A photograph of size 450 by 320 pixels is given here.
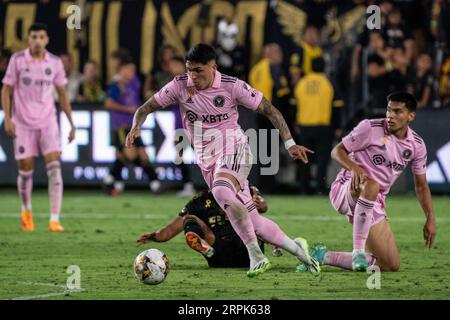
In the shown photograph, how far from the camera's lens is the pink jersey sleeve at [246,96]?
10.9m

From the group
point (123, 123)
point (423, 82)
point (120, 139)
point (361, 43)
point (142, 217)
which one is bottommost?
point (142, 217)

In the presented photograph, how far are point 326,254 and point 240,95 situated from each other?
64.5 inches

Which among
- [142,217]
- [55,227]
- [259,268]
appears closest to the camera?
[259,268]

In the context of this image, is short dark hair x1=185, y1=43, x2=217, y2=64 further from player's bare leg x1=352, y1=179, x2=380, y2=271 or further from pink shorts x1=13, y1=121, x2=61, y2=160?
pink shorts x1=13, y1=121, x2=61, y2=160

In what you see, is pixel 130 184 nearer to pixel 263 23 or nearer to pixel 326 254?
pixel 263 23

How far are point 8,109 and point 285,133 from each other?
519cm

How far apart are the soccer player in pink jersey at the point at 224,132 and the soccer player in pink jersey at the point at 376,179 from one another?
2.08 ft

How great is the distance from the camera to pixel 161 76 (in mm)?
20734

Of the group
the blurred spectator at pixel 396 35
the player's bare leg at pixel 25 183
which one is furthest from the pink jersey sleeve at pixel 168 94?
the blurred spectator at pixel 396 35

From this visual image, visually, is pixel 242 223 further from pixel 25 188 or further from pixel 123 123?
pixel 123 123

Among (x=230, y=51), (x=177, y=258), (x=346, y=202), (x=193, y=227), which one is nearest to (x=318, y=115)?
(x=230, y=51)

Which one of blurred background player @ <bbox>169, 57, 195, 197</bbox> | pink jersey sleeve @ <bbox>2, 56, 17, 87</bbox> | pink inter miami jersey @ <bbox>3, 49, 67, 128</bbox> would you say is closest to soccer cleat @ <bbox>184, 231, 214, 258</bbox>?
pink inter miami jersey @ <bbox>3, 49, 67, 128</bbox>
